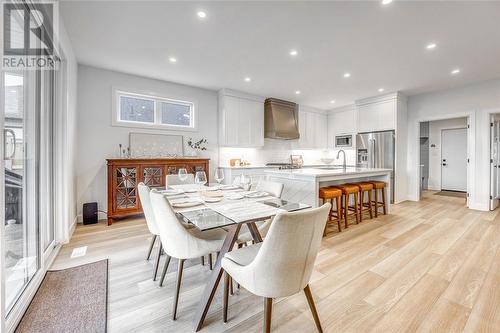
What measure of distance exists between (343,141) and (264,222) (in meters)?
5.29

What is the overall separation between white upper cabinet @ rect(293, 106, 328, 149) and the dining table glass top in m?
4.73

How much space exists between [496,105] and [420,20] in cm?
350

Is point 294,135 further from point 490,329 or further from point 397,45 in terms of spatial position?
point 490,329

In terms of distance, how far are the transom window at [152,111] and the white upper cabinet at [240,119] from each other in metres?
0.70

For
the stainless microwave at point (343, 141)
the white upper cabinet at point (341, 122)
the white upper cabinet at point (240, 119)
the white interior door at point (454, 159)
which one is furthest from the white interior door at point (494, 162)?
the white upper cabinet at point (240, 119)

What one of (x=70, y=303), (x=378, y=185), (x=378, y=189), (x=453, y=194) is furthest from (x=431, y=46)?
(x=453, y=194)

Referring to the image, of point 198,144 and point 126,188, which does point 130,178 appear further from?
point 198,144

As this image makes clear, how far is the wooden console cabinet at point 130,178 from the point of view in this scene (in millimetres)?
3436

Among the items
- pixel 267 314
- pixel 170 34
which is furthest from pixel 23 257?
pixel 170 34

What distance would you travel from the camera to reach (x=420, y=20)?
7.83 ft

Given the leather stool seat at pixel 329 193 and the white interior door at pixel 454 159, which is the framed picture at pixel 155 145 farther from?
the white interior door at pixel 454 159

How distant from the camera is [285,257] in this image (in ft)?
3.44

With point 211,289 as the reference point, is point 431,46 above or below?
above

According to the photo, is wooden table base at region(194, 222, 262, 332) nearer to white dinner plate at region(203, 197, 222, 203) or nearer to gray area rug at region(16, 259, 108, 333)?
white dinner plate at region(203, 197, 222, 203)
